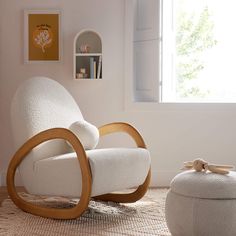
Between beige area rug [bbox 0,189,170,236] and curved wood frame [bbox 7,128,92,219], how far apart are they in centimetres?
5

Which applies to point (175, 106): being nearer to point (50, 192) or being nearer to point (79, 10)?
point (79, 10)

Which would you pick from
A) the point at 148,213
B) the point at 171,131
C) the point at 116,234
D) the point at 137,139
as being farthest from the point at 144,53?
the point at 116,234

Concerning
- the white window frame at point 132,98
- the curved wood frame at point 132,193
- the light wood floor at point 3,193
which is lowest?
the light wood floor at point 3,193

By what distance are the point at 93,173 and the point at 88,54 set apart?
1.85m

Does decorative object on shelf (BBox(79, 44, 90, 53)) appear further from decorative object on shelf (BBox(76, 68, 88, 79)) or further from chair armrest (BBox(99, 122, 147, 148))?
chair armrest (BBox(99, 122, 147, 148))

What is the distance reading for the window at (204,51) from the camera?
200 inches

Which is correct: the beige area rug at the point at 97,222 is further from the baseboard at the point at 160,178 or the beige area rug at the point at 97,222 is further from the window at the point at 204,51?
the window at the point at 204,51

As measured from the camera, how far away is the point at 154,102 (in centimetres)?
475

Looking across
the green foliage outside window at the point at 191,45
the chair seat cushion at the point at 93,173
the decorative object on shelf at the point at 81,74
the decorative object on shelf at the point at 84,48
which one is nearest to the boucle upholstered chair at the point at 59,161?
the chair seat cushion at the point at 93,173

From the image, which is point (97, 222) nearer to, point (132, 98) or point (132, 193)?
point (132, 193)

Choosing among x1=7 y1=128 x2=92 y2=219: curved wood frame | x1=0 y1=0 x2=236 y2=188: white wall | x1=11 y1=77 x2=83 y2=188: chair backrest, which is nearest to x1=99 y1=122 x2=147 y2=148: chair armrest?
x1=11 y1=77 x2=83 y2=188: chair backrest

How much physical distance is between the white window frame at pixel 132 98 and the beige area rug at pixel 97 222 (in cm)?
118

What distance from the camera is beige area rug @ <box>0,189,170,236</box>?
Result: 2955mm

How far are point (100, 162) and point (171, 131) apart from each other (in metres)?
1.76
